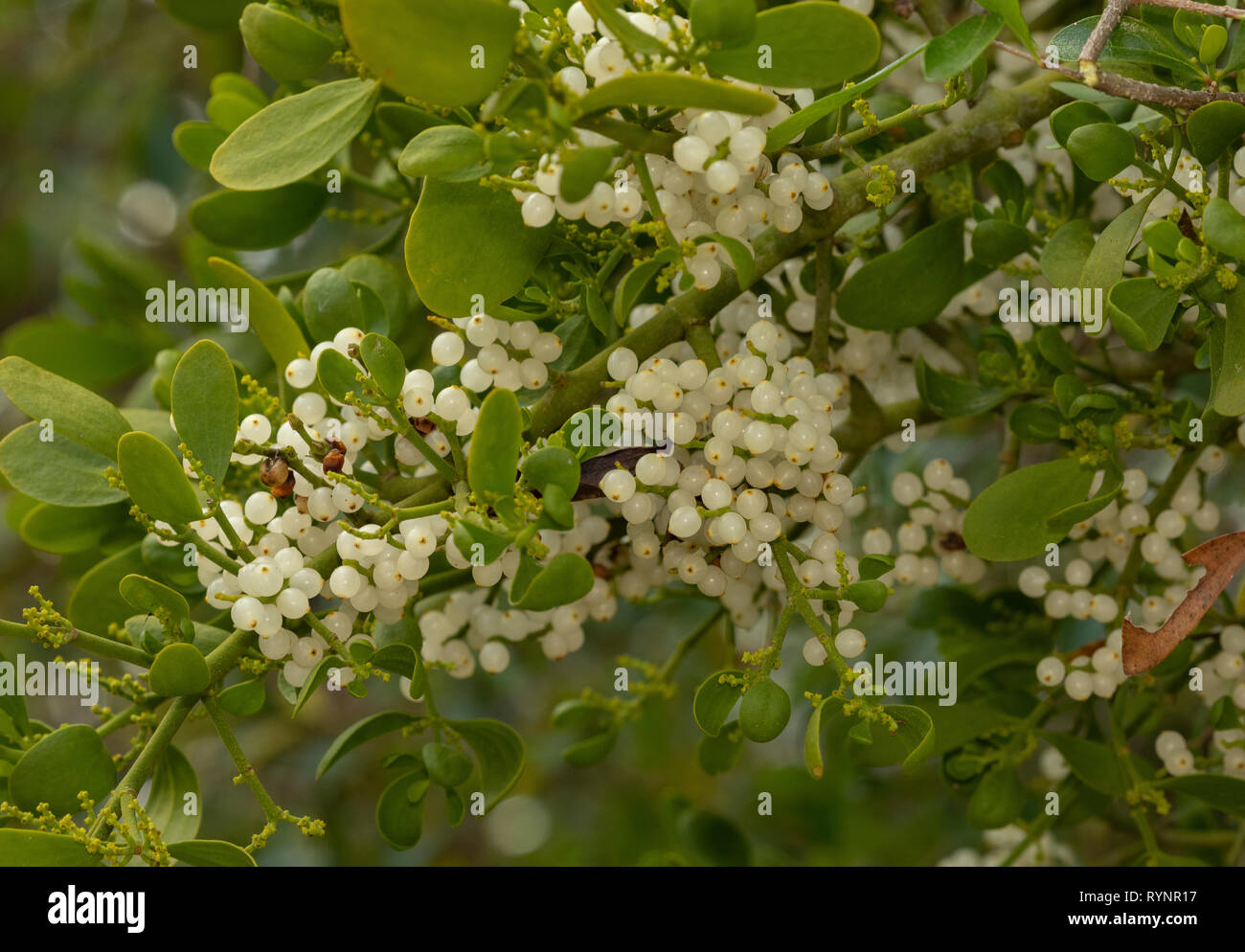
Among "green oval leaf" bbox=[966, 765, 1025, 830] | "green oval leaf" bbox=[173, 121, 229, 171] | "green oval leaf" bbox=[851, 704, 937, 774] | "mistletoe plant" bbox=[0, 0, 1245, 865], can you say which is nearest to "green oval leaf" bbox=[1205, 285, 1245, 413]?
"mistletoe plant" bbox=[0, 0, 1245, 865]

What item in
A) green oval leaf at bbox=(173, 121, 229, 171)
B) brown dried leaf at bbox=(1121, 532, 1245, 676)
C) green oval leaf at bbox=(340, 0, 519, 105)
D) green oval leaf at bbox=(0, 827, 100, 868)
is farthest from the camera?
green oval leaf at bbox=(173, 121, 229, 171)

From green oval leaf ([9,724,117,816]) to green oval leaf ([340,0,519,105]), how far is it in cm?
40

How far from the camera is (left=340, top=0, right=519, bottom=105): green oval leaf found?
0.44m

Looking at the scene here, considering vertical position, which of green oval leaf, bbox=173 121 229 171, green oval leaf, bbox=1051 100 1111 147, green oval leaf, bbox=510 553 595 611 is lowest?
green oval leaf, bbox=510 553 595 611

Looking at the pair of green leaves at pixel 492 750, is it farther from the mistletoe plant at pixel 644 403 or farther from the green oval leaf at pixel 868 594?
the green oval leaf at pixel 868 594

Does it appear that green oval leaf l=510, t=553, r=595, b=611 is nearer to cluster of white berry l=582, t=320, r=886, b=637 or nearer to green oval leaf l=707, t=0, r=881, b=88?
cluster of white berry l=582, t=320, r=886, b=637

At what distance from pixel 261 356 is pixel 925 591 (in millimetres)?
579

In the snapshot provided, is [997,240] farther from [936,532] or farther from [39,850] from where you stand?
[39,850]

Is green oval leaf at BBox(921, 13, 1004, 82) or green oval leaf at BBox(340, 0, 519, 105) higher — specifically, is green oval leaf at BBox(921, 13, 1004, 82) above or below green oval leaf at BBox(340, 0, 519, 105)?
above

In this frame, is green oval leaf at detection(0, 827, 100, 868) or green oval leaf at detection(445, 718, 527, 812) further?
green oval leaf at detection(445, 718, 527, 812)

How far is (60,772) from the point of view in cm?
62

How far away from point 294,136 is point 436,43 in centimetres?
14
